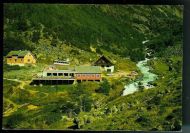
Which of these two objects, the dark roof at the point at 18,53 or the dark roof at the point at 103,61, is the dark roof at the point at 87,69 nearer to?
the dark roof at the point at 103,61

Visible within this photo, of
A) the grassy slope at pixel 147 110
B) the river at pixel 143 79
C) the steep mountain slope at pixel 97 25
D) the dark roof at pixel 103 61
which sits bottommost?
the grassy slope at pixel 147 110

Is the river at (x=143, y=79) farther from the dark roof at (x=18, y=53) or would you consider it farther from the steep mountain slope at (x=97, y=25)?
the dark roof at (x=18, y=53)

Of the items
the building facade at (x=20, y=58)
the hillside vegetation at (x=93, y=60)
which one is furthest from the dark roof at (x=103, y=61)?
the building facade at (x=20, y=58)

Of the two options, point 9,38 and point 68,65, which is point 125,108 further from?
point 9,38

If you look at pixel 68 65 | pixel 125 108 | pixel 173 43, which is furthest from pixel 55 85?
pixel 173 43

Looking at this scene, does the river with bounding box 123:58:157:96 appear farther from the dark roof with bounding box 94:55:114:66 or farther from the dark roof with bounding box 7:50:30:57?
the dark roof with bounding box 7:50:30:57

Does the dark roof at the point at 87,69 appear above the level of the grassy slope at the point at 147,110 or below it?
above

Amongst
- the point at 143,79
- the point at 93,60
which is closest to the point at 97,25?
the point at 93,60

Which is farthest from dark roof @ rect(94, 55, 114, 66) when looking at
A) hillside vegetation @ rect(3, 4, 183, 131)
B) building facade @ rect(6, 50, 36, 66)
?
building facade @ rect(6, 50, 36, 66)
